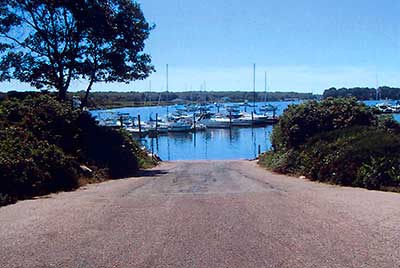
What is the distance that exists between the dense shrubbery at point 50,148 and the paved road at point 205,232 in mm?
2535

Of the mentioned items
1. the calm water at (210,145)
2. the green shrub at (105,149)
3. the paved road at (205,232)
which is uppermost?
the paved road at (205,232)

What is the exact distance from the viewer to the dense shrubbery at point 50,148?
15.5 meters

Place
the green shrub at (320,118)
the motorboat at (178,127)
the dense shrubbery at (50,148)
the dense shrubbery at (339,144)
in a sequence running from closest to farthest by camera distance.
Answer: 1. the dense shrubbery at (50,148)
2. the dense shrubbery at (339,144)
3. the green shrub at (320,118)
4. the motorboat at (178,127)

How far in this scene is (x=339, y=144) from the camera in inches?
798

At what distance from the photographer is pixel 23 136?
1902 cm

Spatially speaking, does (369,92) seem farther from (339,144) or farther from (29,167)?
(29,167)

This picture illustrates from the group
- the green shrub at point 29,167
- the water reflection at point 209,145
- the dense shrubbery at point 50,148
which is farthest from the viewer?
the water reflection at point 209,145

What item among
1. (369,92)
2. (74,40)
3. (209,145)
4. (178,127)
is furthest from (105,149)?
(369,92)

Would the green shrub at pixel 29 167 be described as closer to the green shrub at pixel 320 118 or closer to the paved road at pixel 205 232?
the paved road at pixel 205 232

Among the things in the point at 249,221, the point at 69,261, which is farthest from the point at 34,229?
the point at 249,221

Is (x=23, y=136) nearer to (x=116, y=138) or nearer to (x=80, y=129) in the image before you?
(x=80, y=129)

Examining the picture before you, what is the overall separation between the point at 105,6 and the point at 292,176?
42.9 feet

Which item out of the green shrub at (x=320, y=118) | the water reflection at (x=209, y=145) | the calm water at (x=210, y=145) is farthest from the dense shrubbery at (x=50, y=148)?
the water reflection at (x=209, y=145)

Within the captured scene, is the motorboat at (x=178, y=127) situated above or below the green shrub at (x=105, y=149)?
below
